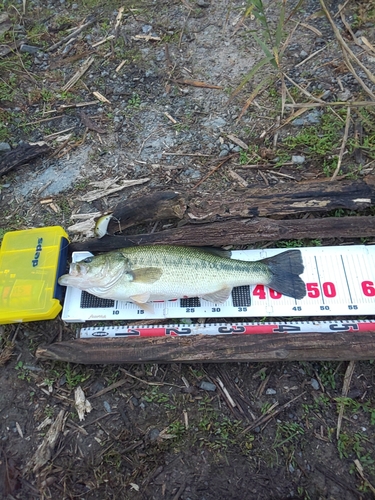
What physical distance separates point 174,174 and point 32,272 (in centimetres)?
222

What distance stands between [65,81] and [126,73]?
3.34ft

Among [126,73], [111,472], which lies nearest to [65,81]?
[126,73]

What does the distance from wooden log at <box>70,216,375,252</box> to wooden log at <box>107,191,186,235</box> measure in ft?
0.83

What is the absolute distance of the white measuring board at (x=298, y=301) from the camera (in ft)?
13.5

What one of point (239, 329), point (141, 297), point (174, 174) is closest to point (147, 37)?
point (174, 174)

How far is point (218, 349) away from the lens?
12.4 feet

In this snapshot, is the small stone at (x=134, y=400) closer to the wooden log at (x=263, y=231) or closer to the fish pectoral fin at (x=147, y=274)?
the fish pectoral fin at (x=147, y=274)

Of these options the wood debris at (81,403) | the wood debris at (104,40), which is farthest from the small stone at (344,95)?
the wood debris at (81,403)

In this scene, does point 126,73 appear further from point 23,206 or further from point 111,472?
point 111,472

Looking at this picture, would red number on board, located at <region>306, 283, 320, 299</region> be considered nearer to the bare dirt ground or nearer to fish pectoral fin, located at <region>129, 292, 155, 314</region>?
the bare dirt ground

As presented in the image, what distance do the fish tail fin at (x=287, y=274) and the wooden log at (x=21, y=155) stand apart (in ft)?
11.8

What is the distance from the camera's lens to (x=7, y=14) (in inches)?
264

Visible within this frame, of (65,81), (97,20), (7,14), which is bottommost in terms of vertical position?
(65,81)

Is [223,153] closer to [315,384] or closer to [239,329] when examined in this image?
→ [239,329]
